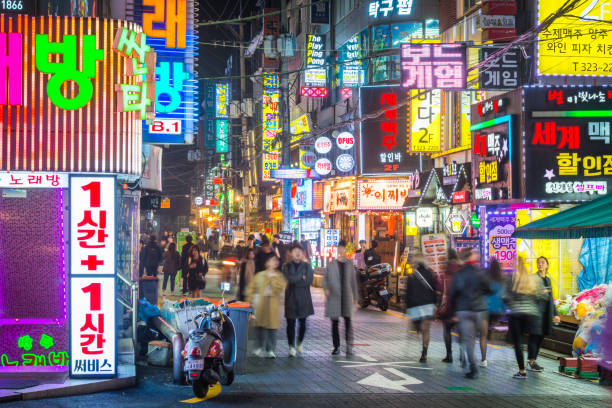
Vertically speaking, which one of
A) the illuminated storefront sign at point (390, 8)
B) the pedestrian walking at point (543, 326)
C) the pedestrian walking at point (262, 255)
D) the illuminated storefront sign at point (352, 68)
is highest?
the illuminated storefront sign at point (390, 8)

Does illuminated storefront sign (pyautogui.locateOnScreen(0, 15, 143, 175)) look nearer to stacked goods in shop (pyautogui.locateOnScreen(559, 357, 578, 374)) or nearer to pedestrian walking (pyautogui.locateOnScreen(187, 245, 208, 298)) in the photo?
stacked goods in shop (pyautogui.locateOnScreen(559, 357, 578, 374))

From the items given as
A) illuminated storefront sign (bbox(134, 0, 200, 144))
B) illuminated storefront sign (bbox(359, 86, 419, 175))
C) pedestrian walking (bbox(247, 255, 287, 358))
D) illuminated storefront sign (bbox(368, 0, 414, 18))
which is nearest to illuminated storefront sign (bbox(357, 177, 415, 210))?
illuminated storefront sign (bbox(359, 86, 419, 175))

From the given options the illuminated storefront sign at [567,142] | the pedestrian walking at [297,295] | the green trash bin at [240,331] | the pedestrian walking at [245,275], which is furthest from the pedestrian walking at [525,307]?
the illuminated storefront sign at [567,142]

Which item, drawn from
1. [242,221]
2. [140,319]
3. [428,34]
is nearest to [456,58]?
[140,319]

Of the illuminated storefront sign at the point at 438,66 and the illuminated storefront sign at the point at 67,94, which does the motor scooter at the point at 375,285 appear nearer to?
the illuminated storefront sign at the point at 438,66

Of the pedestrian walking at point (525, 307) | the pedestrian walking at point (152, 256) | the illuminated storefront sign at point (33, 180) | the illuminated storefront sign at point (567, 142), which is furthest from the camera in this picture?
the pedestrian walking at point (152, 256)

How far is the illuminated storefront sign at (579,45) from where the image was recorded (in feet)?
67.2

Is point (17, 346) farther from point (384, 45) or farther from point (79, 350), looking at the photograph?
point (384, 45)

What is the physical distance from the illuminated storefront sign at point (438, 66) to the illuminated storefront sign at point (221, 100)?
46925 millimetres

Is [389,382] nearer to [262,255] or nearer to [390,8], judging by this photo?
[262,255]

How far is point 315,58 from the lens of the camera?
39.8 metres

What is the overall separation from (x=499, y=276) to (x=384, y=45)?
74.0 feet

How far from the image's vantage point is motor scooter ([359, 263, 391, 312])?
2348cm

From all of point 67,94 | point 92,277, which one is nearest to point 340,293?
point 92,277
